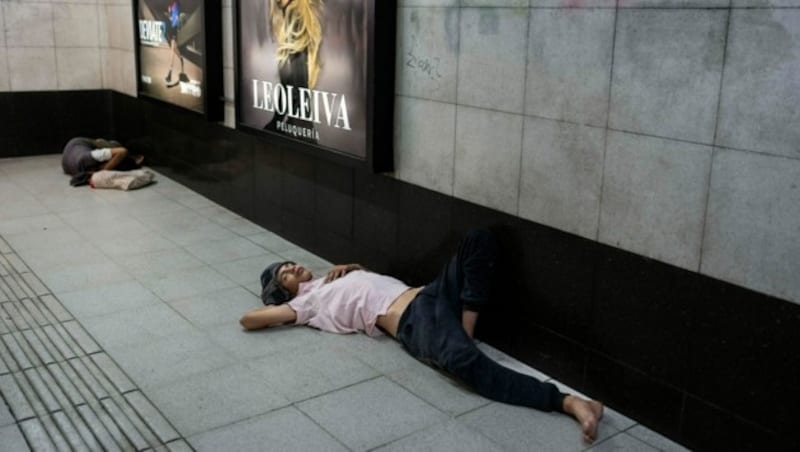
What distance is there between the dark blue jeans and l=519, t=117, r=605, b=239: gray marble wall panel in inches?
13.9

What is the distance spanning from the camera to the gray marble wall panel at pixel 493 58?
3.82 meters

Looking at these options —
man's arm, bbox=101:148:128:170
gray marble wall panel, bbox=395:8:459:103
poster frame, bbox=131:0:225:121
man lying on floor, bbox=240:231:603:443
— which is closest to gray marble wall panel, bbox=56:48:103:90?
man's arm, bbox=101:148:128:170

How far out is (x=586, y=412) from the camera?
341cm

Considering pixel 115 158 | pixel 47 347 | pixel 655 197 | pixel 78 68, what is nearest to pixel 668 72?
pixel 655 197

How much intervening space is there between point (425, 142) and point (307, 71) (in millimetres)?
1284

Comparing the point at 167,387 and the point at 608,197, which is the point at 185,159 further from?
the point at 608,197

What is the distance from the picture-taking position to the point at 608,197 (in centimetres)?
349

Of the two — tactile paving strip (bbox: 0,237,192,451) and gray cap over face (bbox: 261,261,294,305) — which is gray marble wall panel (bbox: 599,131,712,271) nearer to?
Answer: gray cap over face (bbox: 261,261,294,305)

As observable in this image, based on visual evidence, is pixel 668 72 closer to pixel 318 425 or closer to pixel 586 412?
pixel 586 412

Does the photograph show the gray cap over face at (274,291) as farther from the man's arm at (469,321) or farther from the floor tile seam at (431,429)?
the floor tile seam at (431,429)

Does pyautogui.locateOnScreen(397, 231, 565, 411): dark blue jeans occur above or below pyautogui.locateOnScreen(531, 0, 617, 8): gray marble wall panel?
below

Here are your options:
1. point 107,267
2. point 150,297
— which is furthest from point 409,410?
point 107,267

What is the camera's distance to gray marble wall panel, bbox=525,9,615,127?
3416 mm

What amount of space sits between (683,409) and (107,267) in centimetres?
397
